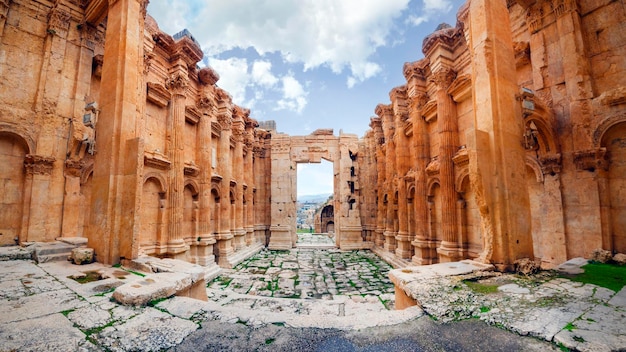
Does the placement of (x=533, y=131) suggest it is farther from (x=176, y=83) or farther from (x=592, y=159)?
A: (x=176, y=83)

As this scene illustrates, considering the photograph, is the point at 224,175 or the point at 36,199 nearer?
the point at 36,199

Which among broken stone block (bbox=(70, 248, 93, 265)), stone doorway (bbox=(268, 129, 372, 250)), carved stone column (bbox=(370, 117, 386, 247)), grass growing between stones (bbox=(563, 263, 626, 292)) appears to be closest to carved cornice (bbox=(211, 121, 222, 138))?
stone doorway (bbox=(268, 129, 372, 250))

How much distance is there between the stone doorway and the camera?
17.5m

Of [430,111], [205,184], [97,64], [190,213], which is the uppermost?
[97,64]

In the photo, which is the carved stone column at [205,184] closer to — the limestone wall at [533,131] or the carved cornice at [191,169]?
the carved cornice at [191,169]

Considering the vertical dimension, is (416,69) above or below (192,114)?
above

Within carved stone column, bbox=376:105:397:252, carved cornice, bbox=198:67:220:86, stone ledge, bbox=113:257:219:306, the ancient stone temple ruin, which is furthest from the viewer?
carved stone column, bbox=376:105:397:252

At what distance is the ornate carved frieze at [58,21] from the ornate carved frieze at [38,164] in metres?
3.44

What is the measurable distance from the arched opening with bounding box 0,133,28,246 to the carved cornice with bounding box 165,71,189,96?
467cm

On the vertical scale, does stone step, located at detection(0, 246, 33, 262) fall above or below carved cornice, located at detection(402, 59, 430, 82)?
below

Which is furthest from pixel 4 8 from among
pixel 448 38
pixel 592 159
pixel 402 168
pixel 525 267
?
pixel 592 159

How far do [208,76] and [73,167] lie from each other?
21.1ft

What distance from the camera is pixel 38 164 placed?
22.2ft

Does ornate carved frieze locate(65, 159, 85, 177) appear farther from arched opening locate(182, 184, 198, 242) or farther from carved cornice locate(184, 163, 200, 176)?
arched opening locate(182, 184, 198, 242)
